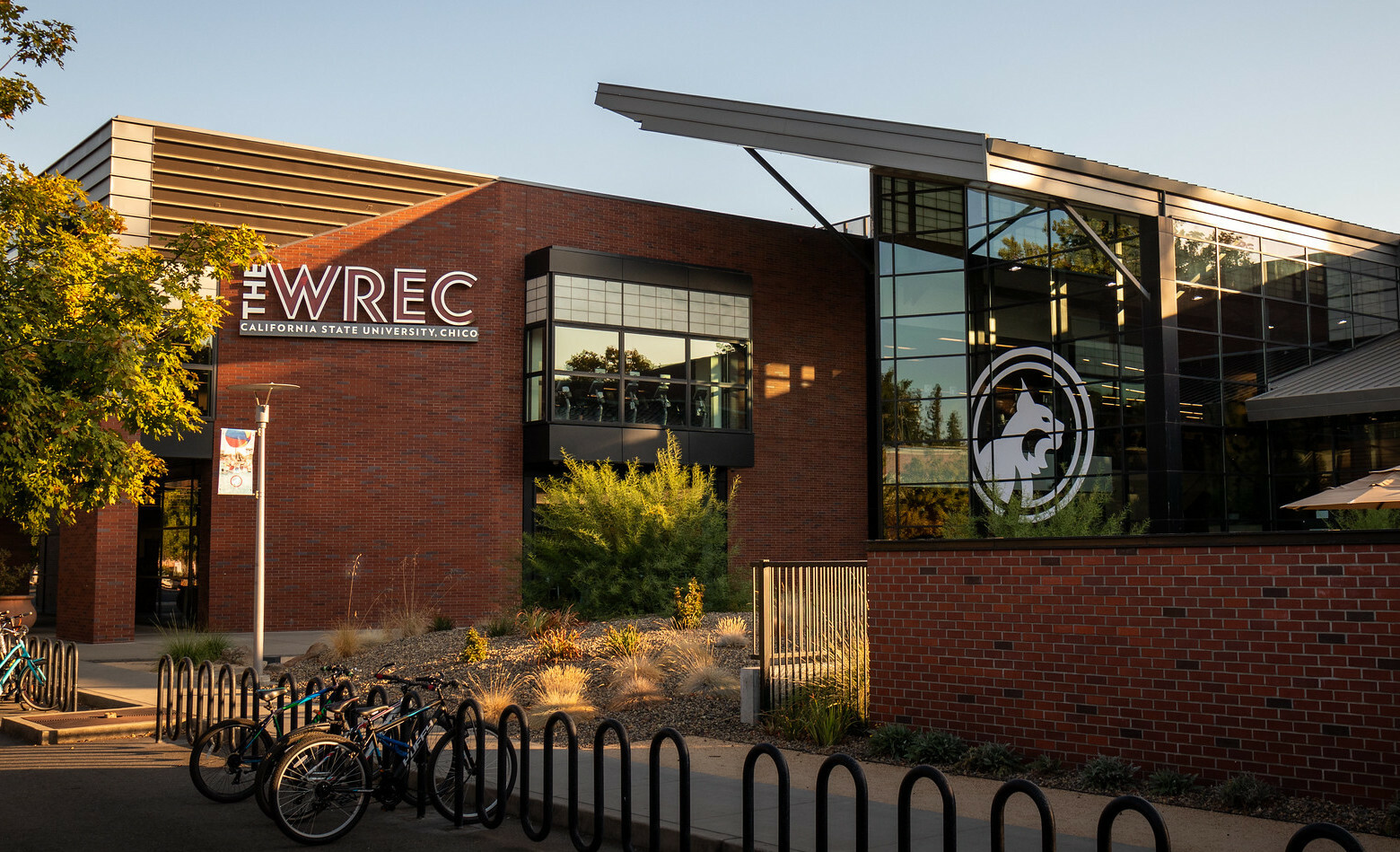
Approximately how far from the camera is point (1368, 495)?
10359 mm

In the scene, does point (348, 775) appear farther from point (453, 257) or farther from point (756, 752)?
point (453, 257)

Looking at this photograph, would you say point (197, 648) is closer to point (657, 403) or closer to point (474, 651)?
point (474, 651)

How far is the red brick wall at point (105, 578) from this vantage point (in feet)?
76.4

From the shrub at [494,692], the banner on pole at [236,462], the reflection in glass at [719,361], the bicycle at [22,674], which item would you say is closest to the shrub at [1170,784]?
the shrub at [494,692]

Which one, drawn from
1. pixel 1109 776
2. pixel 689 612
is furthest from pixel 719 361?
pixel 1109 776

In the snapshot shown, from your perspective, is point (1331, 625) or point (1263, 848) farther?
point (1331, 625)

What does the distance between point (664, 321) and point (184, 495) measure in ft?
39.4

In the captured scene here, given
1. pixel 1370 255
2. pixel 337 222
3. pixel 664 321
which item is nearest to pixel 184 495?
pixel 337 222

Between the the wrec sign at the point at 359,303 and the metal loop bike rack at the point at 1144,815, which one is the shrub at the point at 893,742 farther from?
the the wrec sign at the point at 359,303

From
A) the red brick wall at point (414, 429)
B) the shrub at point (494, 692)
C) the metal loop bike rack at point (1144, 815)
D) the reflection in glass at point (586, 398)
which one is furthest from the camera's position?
the reflection in glass at point (586, 398)

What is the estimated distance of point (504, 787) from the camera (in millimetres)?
7926

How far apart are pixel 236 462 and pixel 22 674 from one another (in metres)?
3.42

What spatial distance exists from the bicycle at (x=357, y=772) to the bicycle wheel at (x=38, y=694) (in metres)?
7.43

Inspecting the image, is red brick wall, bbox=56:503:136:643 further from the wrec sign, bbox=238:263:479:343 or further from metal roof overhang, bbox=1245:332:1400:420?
metal roof overhang, bbox=1245:332:1400:420
